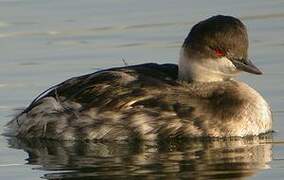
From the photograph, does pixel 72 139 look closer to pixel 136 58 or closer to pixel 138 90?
pixel 138 90

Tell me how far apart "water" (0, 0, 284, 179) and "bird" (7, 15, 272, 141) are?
0.65 feet

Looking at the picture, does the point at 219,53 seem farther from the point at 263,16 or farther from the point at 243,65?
the point at 263,16

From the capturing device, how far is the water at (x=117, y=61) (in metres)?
13.5

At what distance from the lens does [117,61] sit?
18328 mm

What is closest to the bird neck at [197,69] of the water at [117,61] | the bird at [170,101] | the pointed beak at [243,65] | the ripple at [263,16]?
the bird at [170,101]

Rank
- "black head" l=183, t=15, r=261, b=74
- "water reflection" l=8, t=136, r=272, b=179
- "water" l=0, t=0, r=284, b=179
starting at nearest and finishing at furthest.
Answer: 1. "water reflection" l=8, t=136, r=272, b=179
2. "water" l=0, t=0, r=284, b=179
3. "black head" l=183, t=15, r=261, b=74

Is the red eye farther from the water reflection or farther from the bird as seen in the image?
the water reflection

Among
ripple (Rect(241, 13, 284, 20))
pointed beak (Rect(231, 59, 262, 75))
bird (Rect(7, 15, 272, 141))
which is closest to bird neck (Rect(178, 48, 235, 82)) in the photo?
bird (Rect(7, 15, 272, 141))

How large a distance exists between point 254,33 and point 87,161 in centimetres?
619

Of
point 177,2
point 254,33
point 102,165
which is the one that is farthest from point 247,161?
point 177,2

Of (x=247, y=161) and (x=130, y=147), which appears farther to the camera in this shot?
(x=130, y=147)

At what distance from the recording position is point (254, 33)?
19.6 metres

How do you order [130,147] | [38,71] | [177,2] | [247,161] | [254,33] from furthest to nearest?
[177,2]
[254,33]
[38,71]
[130,147]
[247,161]

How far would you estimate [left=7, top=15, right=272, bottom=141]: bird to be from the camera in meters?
15.1
